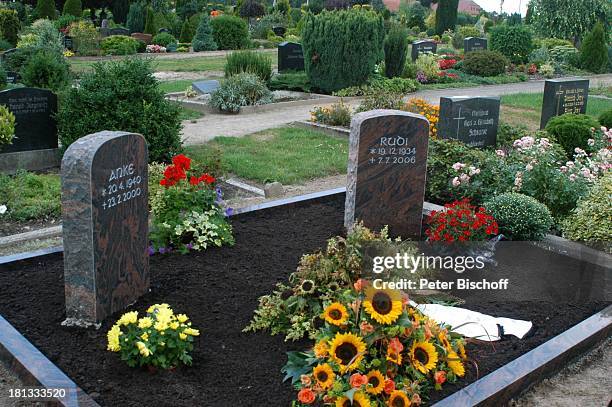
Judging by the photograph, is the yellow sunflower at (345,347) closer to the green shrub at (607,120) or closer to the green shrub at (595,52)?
the green shrub at (607,120)

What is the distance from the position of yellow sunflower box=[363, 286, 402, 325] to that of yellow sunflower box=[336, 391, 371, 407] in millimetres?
431

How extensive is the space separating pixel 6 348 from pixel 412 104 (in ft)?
29.6

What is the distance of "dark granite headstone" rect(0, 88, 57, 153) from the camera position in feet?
31.9

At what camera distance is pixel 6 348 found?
4305mm

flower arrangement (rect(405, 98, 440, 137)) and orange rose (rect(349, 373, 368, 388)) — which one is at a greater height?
flower arrangement (rect(405, 98, 440, 137))

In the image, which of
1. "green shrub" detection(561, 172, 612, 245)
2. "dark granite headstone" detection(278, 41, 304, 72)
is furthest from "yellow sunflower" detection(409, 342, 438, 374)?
"dark granite headstone" detection(278, 41, 304, 72)

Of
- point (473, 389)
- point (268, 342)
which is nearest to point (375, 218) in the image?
point (268, 342)

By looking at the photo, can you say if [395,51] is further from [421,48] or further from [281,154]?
[281,154]

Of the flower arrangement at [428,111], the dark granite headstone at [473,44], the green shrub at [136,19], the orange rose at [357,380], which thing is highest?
the green shrub at [136,19]

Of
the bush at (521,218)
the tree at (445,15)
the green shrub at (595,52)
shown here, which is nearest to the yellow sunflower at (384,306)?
the bush at (521,218)

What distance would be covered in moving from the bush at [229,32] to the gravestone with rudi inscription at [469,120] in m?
22.6

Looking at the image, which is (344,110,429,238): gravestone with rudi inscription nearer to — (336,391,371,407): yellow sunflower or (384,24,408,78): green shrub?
(336,391,371,407): yellow sunflower

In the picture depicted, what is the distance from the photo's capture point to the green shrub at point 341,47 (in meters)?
17.2

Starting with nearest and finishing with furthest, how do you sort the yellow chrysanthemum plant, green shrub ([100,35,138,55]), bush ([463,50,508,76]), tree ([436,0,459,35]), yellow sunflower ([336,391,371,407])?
yellow sunflower ([336,391,371,407]) → the yellow chrysanthemum plant → bush ([463,50,508,76]) → green shrub ([100,35,138,55]) → tree ([436,0,459,35])
